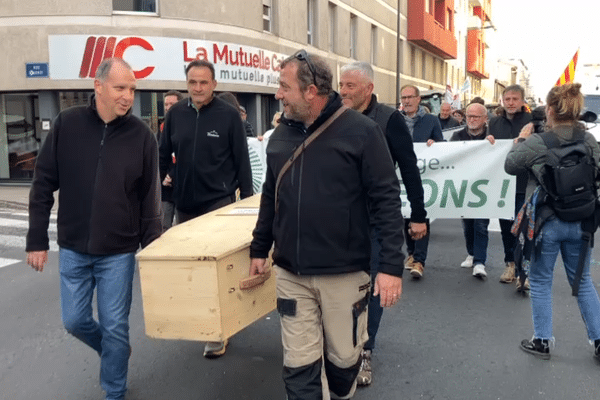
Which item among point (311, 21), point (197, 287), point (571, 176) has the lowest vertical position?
point (197, 287)

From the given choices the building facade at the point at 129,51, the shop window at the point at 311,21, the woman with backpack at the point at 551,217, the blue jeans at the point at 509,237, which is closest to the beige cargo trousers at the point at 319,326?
the woman with backpack at the point at 551,217

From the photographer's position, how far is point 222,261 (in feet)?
10.5

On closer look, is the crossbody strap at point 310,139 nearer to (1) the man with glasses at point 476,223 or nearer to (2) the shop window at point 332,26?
(1) the man with glasses at point 476,223

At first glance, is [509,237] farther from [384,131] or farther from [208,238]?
[208,238]

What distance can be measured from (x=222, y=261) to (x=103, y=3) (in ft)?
49.2

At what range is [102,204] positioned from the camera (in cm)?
343

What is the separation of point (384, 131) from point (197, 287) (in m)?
1.60

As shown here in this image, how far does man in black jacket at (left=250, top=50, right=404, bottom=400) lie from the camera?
2963 millimetres

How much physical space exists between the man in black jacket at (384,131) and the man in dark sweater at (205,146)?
106 centimetres

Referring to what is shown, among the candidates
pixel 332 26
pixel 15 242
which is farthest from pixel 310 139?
pixel 332 26

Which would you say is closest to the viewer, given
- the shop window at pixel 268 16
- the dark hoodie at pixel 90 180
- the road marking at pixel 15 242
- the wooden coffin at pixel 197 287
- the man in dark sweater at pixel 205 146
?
the wooden coffin at pixel 197 287

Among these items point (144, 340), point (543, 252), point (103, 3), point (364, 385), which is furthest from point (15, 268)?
point (103, 3)

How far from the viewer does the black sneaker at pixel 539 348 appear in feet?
14.2

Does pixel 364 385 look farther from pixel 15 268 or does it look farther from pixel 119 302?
pixel 15 268
